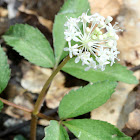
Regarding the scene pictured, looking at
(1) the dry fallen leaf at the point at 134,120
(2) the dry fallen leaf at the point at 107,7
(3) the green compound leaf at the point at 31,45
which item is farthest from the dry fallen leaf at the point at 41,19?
(1) the dry fallen leaf at the point at 134,120

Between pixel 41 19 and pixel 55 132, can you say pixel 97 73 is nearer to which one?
pixel 55 132

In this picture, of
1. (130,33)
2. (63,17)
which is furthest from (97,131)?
(130,33)

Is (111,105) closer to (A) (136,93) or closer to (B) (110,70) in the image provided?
(A) (136,93)

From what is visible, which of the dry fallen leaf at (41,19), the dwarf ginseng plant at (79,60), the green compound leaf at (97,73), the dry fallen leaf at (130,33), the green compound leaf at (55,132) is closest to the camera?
the dwarf ginseng plant at (79,60)

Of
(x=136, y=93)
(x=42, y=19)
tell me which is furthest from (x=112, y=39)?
(x=42, y=19)

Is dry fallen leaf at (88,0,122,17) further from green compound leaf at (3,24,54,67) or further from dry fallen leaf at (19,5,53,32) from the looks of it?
green compound leaf at (3,24,54,67)

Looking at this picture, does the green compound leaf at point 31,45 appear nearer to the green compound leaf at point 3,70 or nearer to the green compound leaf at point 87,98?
the green compound leaf at point 3,70

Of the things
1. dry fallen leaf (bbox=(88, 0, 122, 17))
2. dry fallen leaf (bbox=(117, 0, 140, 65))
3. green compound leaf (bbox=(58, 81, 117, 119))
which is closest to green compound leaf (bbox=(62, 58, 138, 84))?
green compound leaf (bbox=(58, 81, 117, 119))
